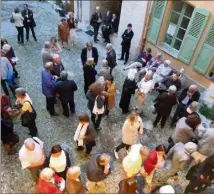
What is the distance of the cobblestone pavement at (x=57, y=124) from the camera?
6.03 metres

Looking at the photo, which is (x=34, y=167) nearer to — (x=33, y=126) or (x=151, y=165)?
(x=33, y=126)

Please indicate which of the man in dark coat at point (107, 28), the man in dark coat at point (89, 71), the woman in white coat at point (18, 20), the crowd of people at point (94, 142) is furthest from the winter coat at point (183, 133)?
the woman in white coat at point (18, 20)

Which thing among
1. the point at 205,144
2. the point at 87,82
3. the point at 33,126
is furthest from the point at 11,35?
the point at 205,144

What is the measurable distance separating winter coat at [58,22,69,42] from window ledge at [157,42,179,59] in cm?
337

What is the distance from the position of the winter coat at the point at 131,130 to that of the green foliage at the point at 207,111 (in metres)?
2.91

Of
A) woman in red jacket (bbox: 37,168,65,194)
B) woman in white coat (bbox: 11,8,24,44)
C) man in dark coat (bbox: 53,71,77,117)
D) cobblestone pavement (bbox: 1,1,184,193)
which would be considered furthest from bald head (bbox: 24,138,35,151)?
woman in white coat (bbox: 11,8,24,44)

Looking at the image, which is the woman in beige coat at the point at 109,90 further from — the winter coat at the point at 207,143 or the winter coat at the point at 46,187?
the winter coat at the point at 46,187

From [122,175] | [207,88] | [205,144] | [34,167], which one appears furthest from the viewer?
[207,88]

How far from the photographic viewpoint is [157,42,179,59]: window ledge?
9.14 meters

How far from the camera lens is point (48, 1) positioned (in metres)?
14.1

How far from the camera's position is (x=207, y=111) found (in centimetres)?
793

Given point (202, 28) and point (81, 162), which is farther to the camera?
point (202, 28)

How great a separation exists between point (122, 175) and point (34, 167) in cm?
204

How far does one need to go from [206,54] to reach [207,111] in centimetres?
169
